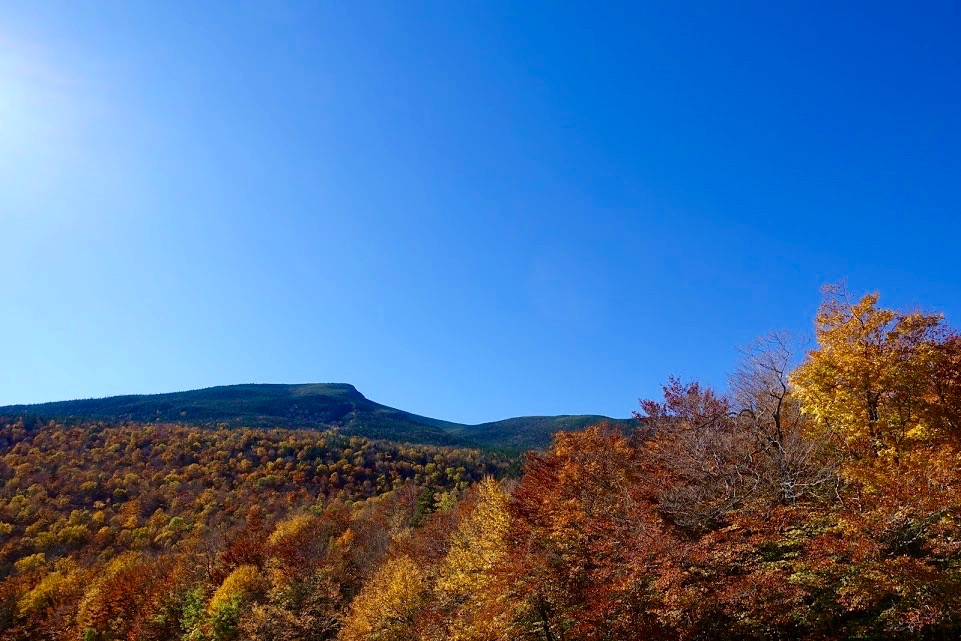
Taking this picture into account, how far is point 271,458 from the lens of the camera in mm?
143500

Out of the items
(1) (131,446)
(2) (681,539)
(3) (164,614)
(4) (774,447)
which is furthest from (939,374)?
(1) (131,446)

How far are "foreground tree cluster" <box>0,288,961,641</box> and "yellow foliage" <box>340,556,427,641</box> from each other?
0.53 ft

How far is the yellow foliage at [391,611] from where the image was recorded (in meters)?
38.0

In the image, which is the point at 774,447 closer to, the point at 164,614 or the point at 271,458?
the point at 164,614

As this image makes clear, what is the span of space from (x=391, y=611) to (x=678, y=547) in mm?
26322

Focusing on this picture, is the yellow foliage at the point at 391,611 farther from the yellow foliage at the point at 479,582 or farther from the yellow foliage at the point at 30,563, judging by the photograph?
the yellow foliage at the point at 30,563

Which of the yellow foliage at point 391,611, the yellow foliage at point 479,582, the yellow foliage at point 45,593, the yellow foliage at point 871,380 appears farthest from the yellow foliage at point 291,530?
the yellow foliage at point 871,380

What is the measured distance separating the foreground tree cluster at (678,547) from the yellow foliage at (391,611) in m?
0.16

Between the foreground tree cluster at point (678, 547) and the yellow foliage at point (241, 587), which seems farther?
the yellow foliage at point (241, 587)

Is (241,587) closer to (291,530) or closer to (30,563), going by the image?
(291,530)

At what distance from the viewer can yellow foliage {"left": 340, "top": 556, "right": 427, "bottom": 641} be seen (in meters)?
38.0

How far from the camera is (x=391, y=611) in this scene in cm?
3872

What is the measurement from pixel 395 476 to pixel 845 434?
123 metres

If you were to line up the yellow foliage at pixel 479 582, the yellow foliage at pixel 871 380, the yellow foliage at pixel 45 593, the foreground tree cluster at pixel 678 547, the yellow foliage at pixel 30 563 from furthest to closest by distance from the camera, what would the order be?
1. the yellow foliage at pixel 30 563
2. the yellow foliage at pixel 45 593
3. the yellow foliage at pixel 479 582
4. the yellow foliage at pixel 871 380
5. the foreground tree cluster at pixel 678 547
